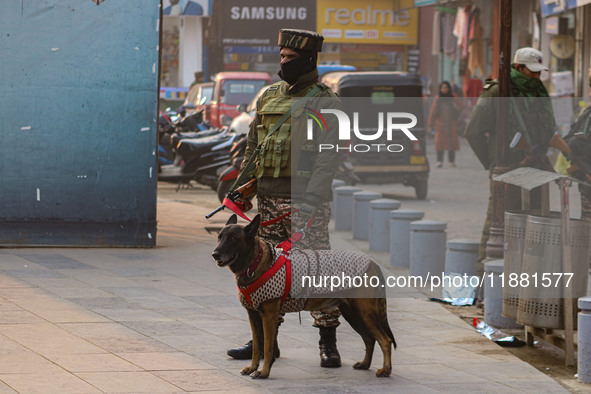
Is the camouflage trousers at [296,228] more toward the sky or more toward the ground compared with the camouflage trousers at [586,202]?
more toward the sky

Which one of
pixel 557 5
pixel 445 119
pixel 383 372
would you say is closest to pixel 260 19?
pixel 557 5

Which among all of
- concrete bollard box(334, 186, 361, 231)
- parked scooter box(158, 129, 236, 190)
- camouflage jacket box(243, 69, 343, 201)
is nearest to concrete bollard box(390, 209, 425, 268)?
concrete bollard box(334, 186, 361, 231)

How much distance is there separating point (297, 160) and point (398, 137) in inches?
500

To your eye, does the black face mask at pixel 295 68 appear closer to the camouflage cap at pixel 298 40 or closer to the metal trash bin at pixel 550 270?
the camouflage cap at pixel 298 40

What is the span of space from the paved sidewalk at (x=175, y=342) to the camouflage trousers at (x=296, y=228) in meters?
0.29

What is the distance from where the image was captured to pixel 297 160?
21.3 feet

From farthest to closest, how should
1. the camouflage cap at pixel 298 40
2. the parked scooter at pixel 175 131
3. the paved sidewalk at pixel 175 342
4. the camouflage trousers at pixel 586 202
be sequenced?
the parked scooter at pixel 175 131 < the camouflage trousers at pixel 586 202 < the camouflage cap at pixel 298 40 < the paved sidewalk at pixel 175 342

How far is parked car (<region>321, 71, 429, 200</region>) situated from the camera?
18.2 metres

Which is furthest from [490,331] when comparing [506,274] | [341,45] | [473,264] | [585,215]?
[341,45]

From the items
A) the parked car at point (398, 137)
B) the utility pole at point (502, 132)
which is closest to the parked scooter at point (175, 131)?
the parked car at point (398, 137)

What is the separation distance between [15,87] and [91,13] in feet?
3.30

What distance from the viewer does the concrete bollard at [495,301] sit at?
8227mm

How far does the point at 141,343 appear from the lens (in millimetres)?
6840

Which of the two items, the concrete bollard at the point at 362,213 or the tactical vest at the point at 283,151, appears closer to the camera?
the tactical vest at the point at 283,151
